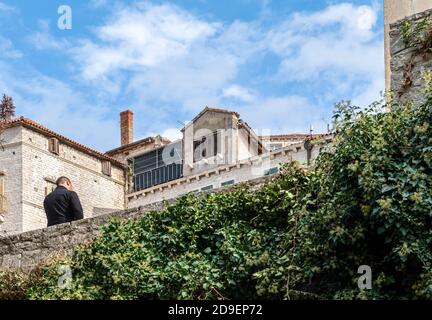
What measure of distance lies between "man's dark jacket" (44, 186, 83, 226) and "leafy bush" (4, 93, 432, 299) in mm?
1447

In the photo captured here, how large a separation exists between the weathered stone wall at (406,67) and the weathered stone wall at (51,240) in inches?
99.7

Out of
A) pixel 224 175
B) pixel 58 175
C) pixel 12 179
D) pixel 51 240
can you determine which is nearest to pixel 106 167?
pixel 58 175

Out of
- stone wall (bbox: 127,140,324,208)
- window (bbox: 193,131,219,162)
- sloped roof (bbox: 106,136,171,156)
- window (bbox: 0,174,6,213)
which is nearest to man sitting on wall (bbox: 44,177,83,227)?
stone wall (bbox: 127,140,324,208)

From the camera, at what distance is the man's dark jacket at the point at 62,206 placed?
16.0 metres

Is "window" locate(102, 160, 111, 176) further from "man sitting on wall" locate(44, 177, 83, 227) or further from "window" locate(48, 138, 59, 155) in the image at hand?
"man sitting on wall" locate(44, 177, 83, 227)

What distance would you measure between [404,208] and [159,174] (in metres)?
40.1

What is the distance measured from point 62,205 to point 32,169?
99.4ft

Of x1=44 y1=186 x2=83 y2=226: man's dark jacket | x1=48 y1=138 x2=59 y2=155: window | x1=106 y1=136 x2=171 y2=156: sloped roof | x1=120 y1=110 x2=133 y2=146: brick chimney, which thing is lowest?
x1=44 y1=186 x2=83 y2=226: man's dark jacket

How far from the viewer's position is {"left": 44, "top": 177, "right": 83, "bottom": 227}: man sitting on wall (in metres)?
16.0

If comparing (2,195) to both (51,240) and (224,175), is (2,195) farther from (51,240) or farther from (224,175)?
(51,240)

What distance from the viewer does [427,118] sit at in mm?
12312
